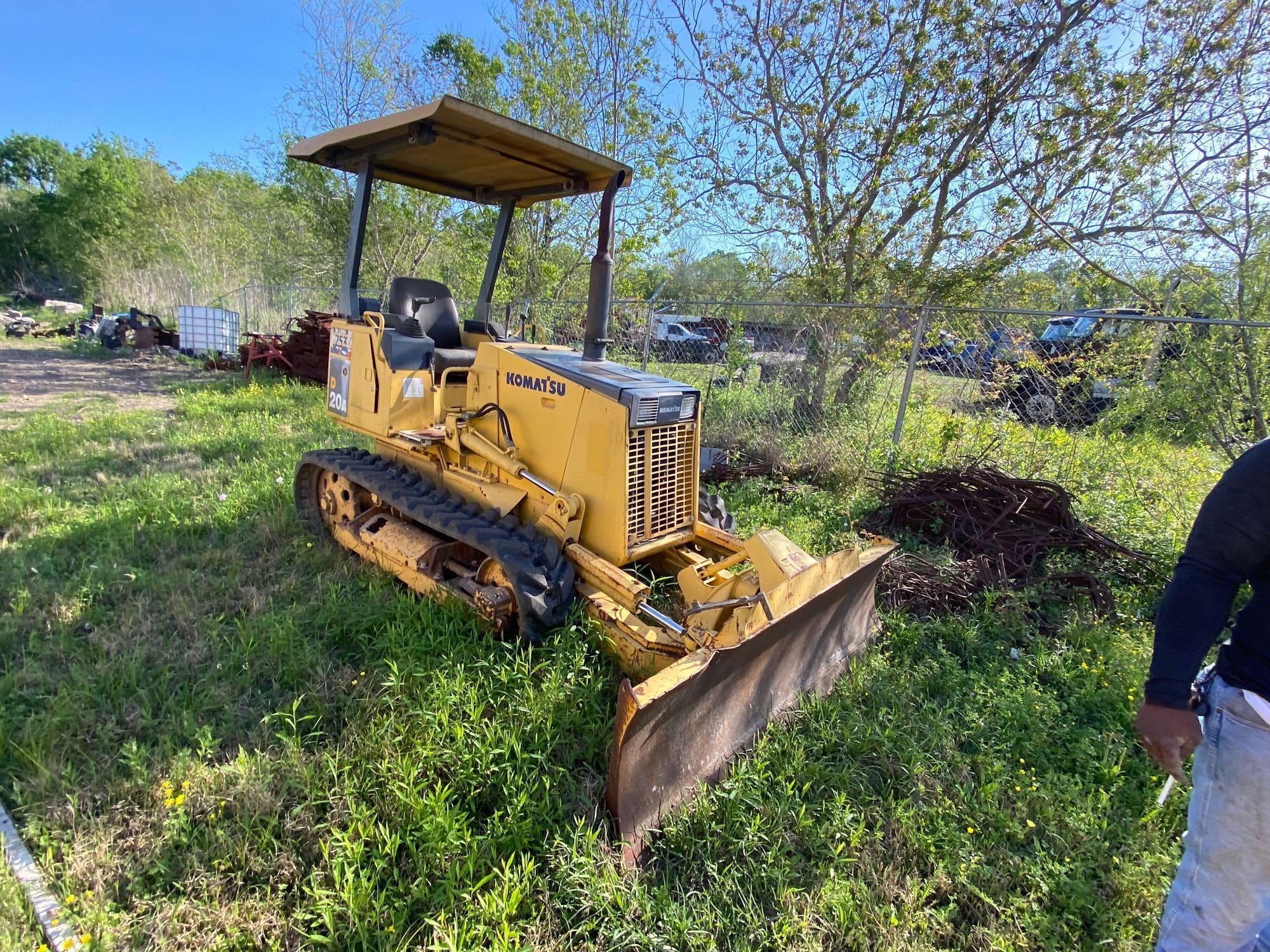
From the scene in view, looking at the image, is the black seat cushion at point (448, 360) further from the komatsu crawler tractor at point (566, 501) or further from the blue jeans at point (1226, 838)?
the blue jeans at point (1226, 838)

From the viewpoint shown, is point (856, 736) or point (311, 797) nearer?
point (311, 797)

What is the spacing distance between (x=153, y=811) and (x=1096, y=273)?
8677mm

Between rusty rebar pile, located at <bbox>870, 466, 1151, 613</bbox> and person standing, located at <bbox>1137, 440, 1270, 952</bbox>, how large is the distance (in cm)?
245

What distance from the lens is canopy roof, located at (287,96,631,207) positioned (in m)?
3.10

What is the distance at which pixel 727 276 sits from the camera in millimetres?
10297

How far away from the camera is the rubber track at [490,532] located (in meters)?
2.88

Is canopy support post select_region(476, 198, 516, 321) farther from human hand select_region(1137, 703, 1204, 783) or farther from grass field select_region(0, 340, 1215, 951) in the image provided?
human hand select_region(1137, 703, 1204, 783)

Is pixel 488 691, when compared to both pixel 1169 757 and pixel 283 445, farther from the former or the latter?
pixel 283 445

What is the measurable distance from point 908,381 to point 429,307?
4.41 metres

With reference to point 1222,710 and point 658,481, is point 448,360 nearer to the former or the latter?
point 658,481

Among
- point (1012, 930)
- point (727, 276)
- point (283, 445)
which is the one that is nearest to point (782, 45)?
point (727, 276)

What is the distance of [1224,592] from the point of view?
4.99 feet

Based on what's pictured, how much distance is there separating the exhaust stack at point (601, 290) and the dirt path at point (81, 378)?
852 cm

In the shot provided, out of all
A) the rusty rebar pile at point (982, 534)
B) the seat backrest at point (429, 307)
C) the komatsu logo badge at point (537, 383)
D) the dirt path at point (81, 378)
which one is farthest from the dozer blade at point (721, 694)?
the dirt path at point (81, 378)
